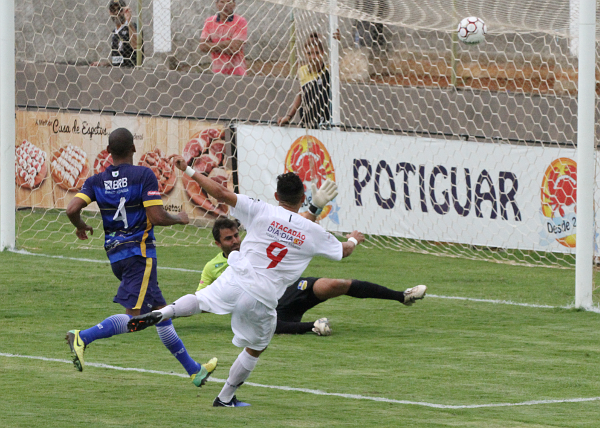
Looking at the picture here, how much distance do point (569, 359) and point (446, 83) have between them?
8404mm

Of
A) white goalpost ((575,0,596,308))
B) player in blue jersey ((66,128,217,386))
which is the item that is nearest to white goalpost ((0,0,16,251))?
player in blue jersey ((66,128,217,386))

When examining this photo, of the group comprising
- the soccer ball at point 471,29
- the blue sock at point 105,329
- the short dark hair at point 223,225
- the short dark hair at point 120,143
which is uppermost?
the soccer ball at point 471,29

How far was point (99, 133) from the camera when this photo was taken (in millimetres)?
15281

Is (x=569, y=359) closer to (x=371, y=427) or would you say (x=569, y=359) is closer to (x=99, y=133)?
(x=371, y=427)

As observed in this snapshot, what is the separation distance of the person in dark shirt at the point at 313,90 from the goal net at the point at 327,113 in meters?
0.02

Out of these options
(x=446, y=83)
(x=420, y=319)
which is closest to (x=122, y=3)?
(x=446, y=83)

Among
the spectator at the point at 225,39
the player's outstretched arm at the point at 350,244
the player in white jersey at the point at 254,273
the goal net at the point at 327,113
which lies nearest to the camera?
the player in white jersey at the point at 254,273

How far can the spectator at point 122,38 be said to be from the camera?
15.9 meters

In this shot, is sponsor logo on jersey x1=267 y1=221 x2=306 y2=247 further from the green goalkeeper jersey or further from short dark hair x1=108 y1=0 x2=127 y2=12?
short dark hair x1=108 y1=0 x2=127 y2=12

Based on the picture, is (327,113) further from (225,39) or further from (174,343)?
(174,343)

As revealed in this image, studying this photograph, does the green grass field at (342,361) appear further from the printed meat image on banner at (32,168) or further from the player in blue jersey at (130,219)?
Answer: the printed meat image on banner at (32,168)

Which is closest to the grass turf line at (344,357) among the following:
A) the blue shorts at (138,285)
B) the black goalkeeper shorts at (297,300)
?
the black goalkeeper shorts at (297,300)

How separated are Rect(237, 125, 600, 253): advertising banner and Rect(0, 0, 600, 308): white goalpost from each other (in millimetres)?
19

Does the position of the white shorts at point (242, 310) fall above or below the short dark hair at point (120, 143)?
below
